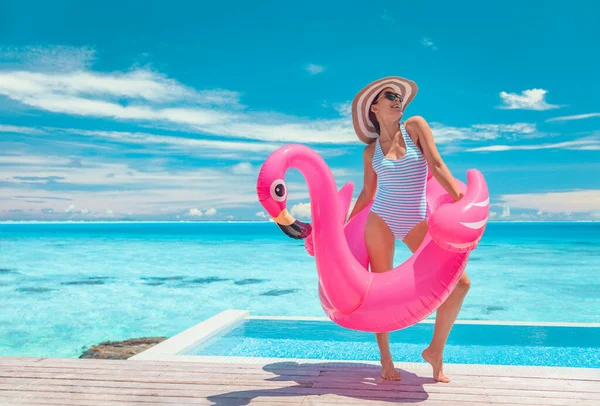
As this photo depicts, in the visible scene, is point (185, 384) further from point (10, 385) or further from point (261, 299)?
point (261, 299)

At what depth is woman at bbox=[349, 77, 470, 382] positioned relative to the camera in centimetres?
247

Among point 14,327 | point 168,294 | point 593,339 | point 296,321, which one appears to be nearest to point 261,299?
point 168,294

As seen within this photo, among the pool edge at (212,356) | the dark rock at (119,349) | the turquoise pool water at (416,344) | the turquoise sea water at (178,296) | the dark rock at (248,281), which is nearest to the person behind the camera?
the pool edge at (212,356)

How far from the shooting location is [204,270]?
15188 millimetres

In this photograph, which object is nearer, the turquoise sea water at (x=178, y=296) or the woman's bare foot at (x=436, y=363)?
the woman's bare foot at (x=436, y=363)

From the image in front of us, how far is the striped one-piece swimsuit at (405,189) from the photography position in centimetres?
248

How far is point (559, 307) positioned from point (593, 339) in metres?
5.18

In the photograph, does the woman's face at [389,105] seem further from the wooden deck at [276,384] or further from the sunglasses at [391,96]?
the wooden deck at [276,384]

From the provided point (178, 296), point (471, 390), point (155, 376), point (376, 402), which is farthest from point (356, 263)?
point (178, 296)

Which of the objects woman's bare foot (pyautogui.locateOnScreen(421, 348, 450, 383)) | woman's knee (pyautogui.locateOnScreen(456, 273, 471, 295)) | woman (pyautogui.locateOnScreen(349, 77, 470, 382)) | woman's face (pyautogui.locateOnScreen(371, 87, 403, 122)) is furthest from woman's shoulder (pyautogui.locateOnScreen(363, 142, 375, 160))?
woman's bare foot (pyautogui.locateOnScreen(421, 348, 450, 383))

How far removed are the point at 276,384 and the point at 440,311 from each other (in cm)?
90

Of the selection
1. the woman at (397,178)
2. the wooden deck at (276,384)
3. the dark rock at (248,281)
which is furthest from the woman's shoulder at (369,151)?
the dark rock at (248,281)

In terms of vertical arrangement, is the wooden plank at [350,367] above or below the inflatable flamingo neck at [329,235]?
below

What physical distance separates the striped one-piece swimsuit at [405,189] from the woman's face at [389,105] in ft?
0.30
